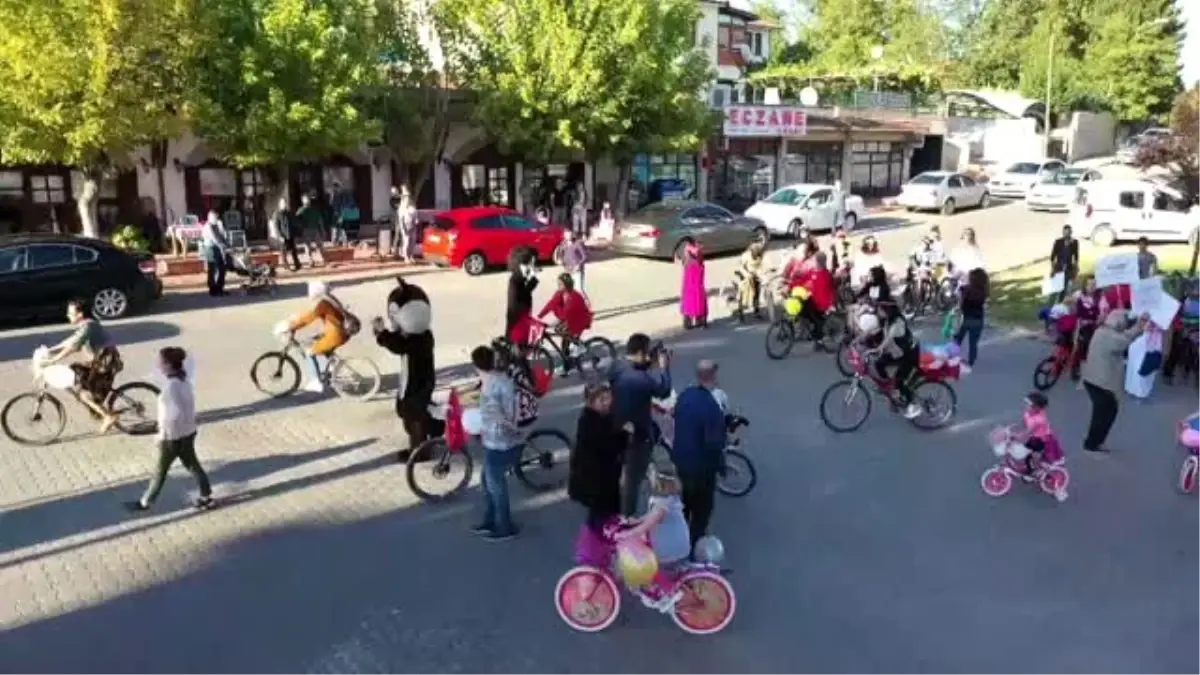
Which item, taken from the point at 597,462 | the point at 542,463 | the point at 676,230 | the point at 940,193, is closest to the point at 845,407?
the point at 542,463

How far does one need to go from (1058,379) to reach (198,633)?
11551 millimetres

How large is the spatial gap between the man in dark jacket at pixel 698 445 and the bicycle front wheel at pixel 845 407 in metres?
4.43

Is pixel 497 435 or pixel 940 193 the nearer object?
pixel 497 435

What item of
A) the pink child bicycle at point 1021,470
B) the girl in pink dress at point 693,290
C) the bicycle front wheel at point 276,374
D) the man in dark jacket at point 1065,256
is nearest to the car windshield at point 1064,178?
the man in dark jacket at point 1065,256

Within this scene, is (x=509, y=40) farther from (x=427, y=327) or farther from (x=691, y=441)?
(x=691, y=441)

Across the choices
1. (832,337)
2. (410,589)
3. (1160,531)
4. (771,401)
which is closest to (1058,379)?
(832,337)

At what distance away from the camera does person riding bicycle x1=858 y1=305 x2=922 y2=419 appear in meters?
11.6

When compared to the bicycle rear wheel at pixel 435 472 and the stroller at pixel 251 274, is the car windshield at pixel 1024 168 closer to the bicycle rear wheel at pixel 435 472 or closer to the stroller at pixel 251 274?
the stroller at pixel 251 274

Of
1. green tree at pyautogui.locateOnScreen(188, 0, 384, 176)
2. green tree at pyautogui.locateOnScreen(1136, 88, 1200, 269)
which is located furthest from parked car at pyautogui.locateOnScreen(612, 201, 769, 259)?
green tree at pyautogui.locateOnScreen(1136, 88, 1200, 269)

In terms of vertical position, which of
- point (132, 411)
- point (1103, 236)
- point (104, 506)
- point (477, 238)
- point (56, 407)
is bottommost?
point (104, 506)

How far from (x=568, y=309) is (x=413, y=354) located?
150 inches

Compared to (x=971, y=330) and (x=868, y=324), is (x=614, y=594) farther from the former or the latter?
(x=971, y=330)

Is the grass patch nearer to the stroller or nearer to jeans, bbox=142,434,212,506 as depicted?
the stroller

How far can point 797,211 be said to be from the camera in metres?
30.4
